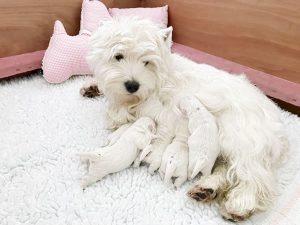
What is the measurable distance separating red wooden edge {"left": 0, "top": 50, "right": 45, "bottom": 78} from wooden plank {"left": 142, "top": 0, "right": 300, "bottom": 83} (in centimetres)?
100

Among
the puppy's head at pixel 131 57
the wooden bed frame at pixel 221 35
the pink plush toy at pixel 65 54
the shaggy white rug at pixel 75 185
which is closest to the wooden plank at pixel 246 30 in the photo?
the wooden bed frame at pixel 221 35

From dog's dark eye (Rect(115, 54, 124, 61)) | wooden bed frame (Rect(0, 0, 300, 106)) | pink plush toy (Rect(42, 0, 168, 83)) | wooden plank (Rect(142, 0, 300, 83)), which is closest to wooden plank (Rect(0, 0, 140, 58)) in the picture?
wooden bed frame (Rect(0, 0, 300, 106))

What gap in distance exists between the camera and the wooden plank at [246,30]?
1.99 m

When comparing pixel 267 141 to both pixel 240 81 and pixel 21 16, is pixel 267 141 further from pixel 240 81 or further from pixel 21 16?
pixel 21 16

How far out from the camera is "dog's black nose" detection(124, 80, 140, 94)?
5.05 ft

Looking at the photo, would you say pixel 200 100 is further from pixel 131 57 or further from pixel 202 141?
pixel 131 57

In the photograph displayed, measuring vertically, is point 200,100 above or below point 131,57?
below

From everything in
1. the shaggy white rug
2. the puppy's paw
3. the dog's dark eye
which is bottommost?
the shaggy white rug

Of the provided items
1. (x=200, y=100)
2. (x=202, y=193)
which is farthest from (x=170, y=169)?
(x=200, y=100)

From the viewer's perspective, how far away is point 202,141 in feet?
4.49

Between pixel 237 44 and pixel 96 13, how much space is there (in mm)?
948

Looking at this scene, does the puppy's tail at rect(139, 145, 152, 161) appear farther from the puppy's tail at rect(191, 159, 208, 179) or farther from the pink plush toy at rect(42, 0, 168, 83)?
the pink plush toy at rect(42, 0, 168, 83)

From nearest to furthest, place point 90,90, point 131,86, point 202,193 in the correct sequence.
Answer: point 202,193, point 131,86, point 90,90

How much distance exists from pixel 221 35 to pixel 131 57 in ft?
3.23
